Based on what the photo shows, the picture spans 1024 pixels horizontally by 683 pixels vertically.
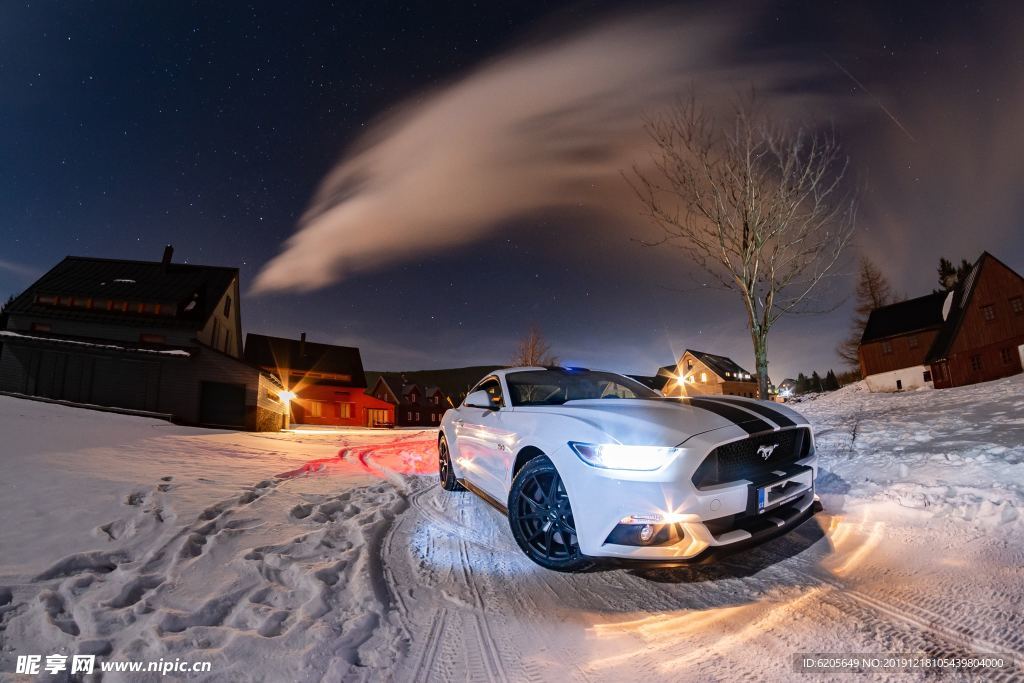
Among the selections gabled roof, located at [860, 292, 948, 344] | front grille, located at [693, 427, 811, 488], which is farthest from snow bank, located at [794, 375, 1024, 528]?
gabled roof, located at [860, 292, 948, 344]

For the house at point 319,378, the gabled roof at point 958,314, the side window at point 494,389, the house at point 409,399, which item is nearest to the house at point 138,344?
the house at point 319,378

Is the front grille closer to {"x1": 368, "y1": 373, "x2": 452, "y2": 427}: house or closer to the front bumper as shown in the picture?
the front bumper

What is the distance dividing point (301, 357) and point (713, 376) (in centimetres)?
4597

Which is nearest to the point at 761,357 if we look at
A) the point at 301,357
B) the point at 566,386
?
the point at 566,386

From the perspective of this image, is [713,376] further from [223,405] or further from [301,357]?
[223,405]

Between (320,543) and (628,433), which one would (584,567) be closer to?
(628,433)

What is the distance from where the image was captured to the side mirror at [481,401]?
446cm

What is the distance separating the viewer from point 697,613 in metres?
2.52

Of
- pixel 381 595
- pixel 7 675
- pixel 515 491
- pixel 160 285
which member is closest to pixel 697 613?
pixel 515 491

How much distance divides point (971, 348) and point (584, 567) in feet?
117

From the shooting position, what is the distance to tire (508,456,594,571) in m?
2.94

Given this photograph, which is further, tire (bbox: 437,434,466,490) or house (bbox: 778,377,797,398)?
house (bbox: 778,377,797,398)

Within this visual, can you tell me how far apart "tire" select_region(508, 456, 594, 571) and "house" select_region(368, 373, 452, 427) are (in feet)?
177

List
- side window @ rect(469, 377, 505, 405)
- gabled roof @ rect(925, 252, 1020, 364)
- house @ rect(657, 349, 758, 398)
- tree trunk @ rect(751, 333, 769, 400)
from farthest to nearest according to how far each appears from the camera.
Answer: house @ rect(657, 349, 758, 398) → gabled roof @ rect(925, 252, 1020, 364) → tree trunk @ rect(751, 333, 769, 400) → side window @ rect(469, 377, 505, 405)
